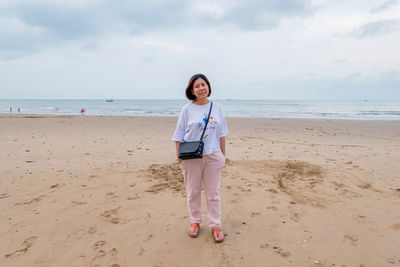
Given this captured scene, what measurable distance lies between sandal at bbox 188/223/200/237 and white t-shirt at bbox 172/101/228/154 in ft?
2.79

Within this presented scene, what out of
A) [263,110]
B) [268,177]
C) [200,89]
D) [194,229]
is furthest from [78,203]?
[263,110]

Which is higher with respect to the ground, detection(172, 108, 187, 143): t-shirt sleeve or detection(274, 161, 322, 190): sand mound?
detection(172, 108, 187, 143): t-shirt sleeve

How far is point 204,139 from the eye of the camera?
259 cm

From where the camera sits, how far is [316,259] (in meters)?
2.35

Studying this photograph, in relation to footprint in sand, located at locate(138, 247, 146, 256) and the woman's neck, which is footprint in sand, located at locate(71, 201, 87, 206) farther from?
the woman's neck

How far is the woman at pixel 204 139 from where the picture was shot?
2.57 meters

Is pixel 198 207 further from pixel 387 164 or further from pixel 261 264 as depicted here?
pixel 387 164

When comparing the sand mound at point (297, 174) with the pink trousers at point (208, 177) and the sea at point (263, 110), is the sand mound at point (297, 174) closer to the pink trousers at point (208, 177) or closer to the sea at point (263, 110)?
the pink trousers at point (208, 177)

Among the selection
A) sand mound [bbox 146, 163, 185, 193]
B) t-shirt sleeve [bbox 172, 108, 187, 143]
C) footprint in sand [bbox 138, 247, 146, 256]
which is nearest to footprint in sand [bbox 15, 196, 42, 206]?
sand mound [bbox 146, 163, 185, 193]

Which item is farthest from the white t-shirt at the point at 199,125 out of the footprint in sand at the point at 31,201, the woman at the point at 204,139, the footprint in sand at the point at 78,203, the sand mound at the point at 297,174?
the footprint in sand at the point at 31,201

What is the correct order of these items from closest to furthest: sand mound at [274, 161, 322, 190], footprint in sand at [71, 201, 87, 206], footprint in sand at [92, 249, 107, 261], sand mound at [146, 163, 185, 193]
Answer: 1. footprint in sand at [92, 249, 107, 261]
2. footprint in sand at [71, 201, 87, 206]
3. sand mound at [146, 163, 185, 193]
4. sand mound at [274, 161, 322, 190]

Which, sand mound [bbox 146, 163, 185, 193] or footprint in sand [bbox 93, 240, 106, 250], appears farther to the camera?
sand mound [bbox 146, 163, 185, 193]

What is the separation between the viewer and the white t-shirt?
256cm

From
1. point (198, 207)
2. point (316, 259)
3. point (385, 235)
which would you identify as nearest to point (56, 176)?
point (198, 207)
